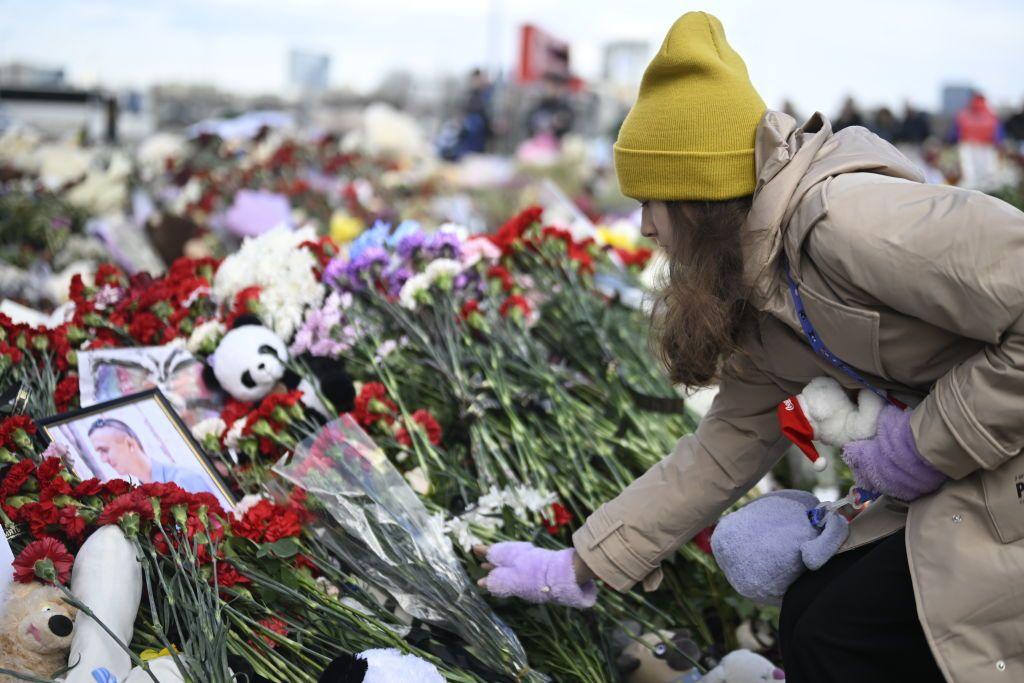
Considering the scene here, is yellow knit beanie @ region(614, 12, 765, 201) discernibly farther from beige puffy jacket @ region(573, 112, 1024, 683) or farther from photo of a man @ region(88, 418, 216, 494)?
photo of a man @ region(88, 418, 216, 494)

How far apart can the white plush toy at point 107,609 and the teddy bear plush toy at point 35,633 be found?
30 millimetres

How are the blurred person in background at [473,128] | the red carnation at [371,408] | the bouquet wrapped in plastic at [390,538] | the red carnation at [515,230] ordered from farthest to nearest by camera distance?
the blurred person in background at [473,128] < the red carnation at [515,230] < the red carnation at [371,408] < the bouquet wrapped in plastic at [390,538]

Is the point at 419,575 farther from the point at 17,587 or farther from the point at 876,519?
the point at 876,519

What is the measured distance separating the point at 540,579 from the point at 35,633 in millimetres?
887

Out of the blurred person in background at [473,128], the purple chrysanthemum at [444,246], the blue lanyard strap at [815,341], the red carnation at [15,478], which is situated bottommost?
the blurred person in background at [473,128]

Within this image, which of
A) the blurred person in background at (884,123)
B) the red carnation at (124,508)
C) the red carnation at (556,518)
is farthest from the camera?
the blurred person in background at (884,123)

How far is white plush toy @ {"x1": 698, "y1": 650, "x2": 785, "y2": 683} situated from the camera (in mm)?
1975

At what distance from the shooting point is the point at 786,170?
4.77 feet

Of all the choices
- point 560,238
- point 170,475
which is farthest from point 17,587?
point 560,238

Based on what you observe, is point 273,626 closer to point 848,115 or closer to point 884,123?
point 848,115

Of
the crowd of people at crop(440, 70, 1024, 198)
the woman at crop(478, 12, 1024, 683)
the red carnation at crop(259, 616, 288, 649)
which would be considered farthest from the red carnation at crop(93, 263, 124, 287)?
the crowd of people at crop(440, 70, 1024, 198)

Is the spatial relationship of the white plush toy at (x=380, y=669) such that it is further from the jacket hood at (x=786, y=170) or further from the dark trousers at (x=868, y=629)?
the jacket hood at (x=786, y=170)

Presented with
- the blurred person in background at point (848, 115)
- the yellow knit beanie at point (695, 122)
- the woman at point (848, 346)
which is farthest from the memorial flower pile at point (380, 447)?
the blurred person in background at point (848, 115)

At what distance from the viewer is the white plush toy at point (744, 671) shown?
1.97 m
